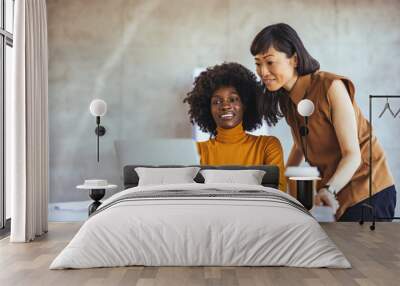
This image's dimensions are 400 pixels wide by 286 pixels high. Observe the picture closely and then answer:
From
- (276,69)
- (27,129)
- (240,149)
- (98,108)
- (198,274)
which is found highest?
(276,69)

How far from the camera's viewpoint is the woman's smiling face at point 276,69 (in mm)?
7812

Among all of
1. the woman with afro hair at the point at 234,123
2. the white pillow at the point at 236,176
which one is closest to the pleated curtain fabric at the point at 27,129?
the white pillow at the point at 236,176

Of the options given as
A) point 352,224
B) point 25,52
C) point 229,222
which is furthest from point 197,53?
point 229,222

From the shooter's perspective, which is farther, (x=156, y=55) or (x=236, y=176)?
(x=156, y=55)

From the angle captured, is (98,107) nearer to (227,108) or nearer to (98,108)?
(98,108)

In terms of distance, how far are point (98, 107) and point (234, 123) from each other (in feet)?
5.88

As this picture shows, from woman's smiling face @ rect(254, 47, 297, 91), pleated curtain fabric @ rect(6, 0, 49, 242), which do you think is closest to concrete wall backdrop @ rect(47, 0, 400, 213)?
woman's smiling face @ rect(254, 47, 297, 91)

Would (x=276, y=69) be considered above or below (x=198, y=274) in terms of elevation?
above

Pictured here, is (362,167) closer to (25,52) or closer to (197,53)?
(197,53)

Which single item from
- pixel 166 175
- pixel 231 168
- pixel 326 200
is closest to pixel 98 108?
pixel 166 175

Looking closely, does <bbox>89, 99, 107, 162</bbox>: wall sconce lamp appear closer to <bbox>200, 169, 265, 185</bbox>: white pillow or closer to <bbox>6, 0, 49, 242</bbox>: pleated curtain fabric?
<bbox>6, 0, 49, 242</bbox>: pleated curtain fabric

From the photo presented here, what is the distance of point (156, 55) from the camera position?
7.89 meters

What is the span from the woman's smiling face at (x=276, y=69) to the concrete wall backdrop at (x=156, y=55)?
162mm

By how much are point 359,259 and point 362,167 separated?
2770 mm
